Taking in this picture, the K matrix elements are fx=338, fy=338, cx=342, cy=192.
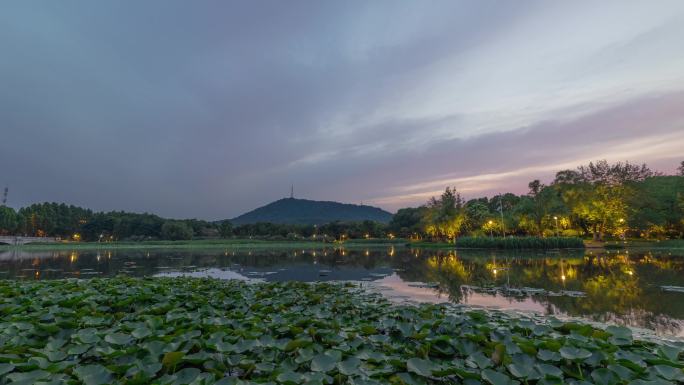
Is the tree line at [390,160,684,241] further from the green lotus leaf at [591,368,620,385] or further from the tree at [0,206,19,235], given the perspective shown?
the tree at [0,206,19,235]

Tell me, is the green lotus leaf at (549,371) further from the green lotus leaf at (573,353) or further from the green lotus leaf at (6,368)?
the green lotus leaf at (6,368)

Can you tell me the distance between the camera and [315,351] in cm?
363

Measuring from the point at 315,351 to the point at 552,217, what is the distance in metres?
59.5

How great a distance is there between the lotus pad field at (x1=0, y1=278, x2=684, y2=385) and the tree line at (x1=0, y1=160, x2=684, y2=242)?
51.8 meters

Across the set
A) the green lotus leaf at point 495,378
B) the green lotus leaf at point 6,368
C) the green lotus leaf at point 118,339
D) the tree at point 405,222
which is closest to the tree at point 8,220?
the tree at point 405,222

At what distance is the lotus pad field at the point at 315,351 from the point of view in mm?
2895

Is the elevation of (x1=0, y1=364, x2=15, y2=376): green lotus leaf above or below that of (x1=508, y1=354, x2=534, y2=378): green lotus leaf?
above

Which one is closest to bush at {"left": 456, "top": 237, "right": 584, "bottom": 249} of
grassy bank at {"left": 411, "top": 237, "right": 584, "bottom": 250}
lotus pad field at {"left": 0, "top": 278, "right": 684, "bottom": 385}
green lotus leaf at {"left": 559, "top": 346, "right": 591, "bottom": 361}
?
grassy bank at {"left": 411, "top": 237, "right": 584, "bottom": 250}

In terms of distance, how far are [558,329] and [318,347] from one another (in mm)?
3483

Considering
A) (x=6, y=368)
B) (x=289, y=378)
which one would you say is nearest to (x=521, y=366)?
(x=289, y=378)

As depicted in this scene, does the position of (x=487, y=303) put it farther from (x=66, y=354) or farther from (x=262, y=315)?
(x=66, y=354)

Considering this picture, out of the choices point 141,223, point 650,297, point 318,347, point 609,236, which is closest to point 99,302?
point 318,347

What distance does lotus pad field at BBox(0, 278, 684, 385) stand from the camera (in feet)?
9.50

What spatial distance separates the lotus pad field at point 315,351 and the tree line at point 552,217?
5185 centimetres
